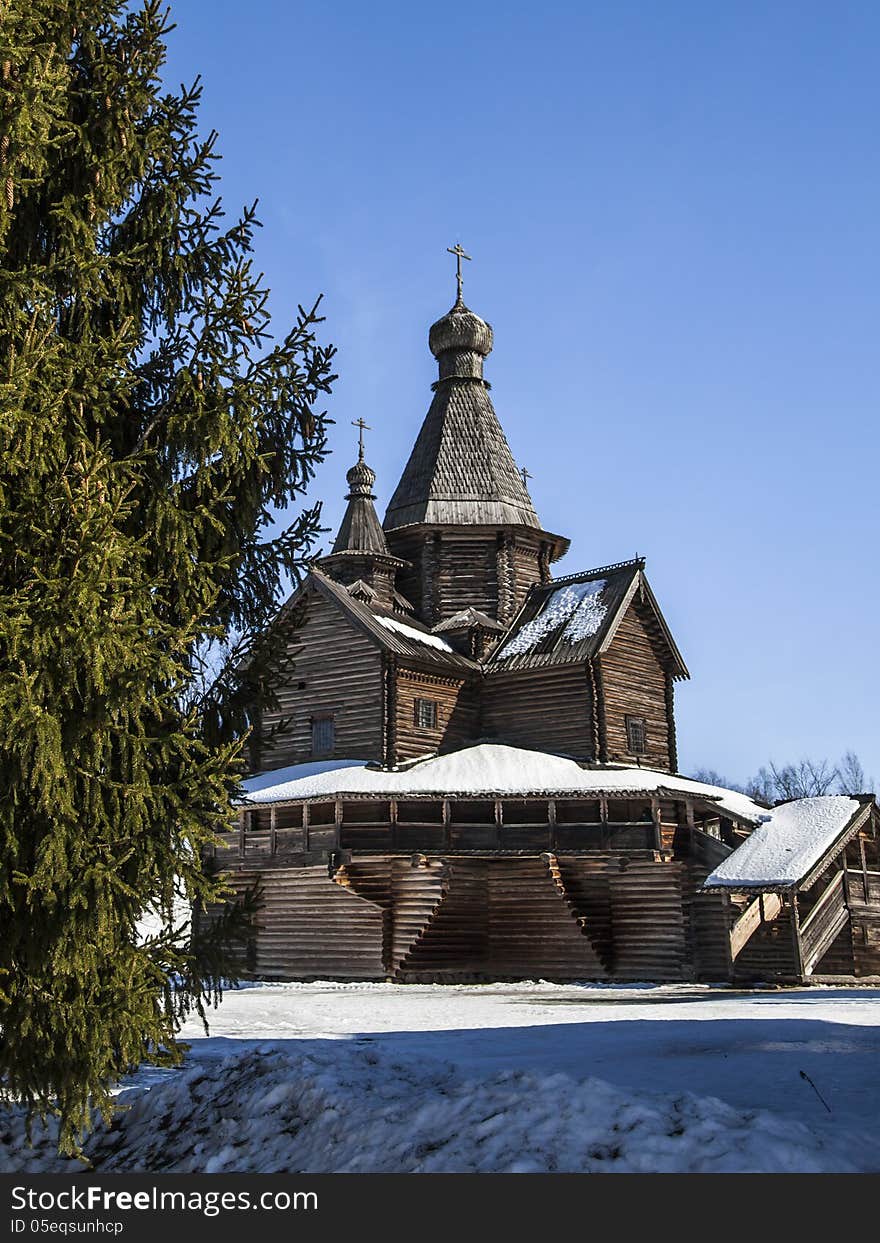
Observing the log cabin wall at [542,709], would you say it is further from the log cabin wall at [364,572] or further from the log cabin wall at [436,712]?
the log cabin wall at [364,572]

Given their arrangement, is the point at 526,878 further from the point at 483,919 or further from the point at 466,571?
the point at 466,571

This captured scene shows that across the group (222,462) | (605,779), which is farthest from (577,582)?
(222,462)

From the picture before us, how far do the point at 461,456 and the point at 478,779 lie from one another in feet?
43.9

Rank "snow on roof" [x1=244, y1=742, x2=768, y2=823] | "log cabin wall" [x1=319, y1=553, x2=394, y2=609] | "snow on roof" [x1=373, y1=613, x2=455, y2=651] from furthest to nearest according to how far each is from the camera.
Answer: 1. "log cabin wall" [x1=319, y1=553, x2=394, y2=609]
2. "snow on roof" [x1=373, y1=613, x2=455, y2=651]
3. "snow on roof" [x1=244, y1=742, x2=768, y2=823]

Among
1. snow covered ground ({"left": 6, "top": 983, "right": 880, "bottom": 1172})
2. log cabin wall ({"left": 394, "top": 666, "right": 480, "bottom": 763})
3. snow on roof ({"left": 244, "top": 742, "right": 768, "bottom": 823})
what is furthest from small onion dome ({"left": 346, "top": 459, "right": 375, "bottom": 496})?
snow covered ground ({"left": 6, "top": 983, "right": 880, "bottom": 1172})

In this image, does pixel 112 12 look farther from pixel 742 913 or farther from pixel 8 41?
pixel 742 913

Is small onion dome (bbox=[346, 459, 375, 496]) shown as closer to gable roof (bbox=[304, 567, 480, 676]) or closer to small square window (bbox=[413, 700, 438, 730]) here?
gable roof (bbox=[304, 567, 480, 676])

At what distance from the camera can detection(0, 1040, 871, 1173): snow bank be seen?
648cm

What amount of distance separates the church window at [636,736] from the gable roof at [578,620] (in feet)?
8.25

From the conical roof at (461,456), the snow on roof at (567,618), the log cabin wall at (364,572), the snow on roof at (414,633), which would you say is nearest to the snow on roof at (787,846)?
the snow on roof at (567,618)

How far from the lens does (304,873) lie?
90.3ft

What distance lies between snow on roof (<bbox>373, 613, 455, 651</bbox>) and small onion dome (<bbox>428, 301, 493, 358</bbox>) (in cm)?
1184

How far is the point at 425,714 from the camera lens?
31.3 meters

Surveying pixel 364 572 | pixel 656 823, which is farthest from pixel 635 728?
pixel 364 572
